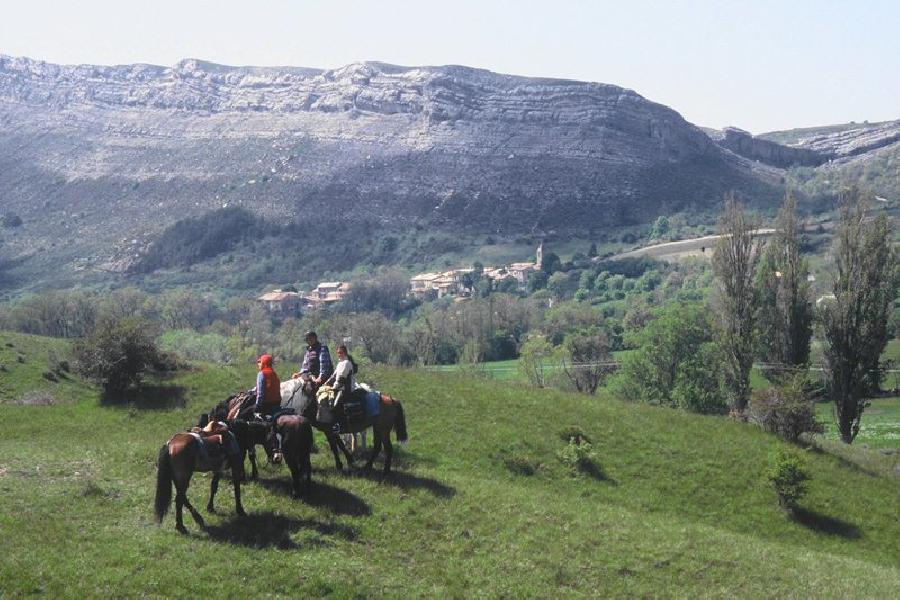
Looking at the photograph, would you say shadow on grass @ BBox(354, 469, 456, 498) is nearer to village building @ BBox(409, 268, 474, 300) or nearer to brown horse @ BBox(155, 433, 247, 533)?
brown horse @ BBox(155, 433, 247, 533)

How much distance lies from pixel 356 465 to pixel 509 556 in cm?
618

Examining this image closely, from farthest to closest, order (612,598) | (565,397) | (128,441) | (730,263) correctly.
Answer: (730,263)
(565,397)
(128,441)
(612,598)

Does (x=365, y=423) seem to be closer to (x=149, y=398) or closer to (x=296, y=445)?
(x=296, y=445)

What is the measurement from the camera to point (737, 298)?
142ft

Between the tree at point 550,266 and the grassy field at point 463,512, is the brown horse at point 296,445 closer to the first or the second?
the grassy field at point 463,512

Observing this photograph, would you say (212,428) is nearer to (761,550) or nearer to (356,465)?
(356,465)

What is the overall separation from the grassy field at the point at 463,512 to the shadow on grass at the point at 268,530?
49 mm

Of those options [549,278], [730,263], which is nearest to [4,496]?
[730,263]

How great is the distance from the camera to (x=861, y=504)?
29.4 meters

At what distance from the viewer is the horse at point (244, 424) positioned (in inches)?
822

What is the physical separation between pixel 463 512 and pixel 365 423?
3825 millimetres

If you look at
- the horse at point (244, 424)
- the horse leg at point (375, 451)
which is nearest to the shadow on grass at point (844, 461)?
the horse leg at point (375, 451)

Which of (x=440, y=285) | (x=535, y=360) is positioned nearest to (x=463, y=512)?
(x=535, y=360)

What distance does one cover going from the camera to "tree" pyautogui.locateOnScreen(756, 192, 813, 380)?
1902 inches
